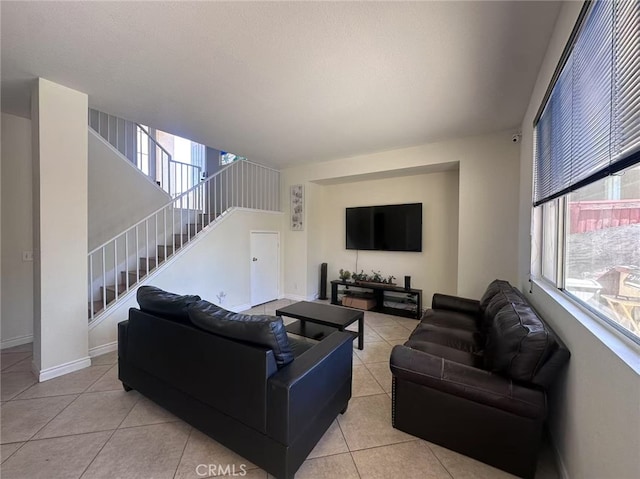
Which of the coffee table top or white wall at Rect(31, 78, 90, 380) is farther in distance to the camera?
the coffee table top

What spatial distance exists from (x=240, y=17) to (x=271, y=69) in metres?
0.51

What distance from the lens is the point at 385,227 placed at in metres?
4.67

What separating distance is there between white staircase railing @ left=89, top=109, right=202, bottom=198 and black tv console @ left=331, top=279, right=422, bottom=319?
11.5 ft

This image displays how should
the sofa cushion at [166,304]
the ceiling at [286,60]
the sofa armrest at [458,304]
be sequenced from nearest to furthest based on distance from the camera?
1. the ceiling at [286,60]
2. the sofa cushion at [166,304]
3. the sofa armrest at [458,304]

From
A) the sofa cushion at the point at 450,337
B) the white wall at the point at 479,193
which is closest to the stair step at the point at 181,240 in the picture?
the white wall at the point at 479,193

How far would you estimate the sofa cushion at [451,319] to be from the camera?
2.59m

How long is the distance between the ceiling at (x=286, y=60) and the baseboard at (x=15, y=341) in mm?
2564

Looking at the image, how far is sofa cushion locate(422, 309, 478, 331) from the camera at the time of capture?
259 centimetres

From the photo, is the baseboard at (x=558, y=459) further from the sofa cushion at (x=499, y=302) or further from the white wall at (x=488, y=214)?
the white wall at (x=488, y=214)

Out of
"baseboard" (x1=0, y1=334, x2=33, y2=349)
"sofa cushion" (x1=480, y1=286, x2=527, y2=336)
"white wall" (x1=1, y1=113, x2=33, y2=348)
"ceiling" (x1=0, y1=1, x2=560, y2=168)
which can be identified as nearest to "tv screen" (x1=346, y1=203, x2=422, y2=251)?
"ceiling" (x1=0, y1=1, x2=560, y2=168)

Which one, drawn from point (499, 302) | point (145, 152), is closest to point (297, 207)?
point (145, 152)

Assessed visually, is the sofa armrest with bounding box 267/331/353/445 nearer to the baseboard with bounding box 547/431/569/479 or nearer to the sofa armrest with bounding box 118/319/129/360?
the baseboard with bounding box 547/431/569/479
